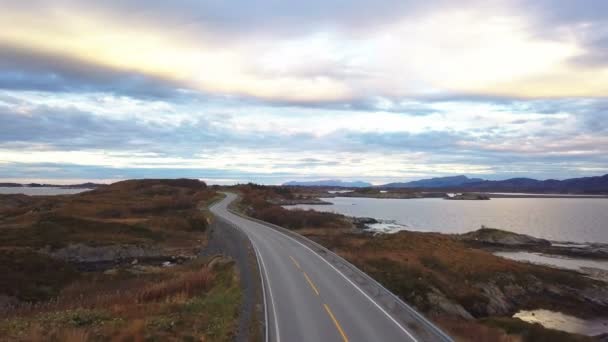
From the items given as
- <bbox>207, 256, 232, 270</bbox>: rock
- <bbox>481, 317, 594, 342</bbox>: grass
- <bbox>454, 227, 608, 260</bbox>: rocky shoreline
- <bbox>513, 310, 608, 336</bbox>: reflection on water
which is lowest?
<bbox>513, 310, 608, 336</bbox>: reflection on water

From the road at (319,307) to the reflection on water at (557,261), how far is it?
1414 inches

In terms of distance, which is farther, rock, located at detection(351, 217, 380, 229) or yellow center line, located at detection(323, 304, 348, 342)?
rock, located at detection(351, 217, 380, 229)

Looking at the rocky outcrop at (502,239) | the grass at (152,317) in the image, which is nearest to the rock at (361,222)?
the rocky outcrop at (502,239)

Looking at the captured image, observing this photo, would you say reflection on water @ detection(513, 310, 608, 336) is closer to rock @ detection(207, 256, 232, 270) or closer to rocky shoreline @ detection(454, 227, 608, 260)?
rock @ detection(207, 256, 232, 270)

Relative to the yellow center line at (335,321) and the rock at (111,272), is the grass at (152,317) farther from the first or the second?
the rock at (111,272)

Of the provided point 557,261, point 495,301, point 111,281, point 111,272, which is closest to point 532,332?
point 495,301

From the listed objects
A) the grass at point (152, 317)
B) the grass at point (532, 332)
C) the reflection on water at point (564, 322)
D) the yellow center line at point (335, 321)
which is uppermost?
the grass at point (152, 317)

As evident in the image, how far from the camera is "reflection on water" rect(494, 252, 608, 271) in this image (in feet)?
176

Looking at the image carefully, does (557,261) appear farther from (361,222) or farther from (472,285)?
(361,222)

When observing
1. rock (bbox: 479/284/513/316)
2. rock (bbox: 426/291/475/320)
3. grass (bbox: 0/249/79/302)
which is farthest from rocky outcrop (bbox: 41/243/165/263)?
rock (bbox: 479/284/513/316)

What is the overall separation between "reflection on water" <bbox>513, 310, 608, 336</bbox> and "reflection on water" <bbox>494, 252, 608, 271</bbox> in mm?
20867

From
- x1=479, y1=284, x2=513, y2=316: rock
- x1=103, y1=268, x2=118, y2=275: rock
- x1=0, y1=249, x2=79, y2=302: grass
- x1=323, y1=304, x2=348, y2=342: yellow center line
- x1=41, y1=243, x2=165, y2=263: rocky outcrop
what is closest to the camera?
x1=323, y1=304, x2=348, y2=342: yellow center line

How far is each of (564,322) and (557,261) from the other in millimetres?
29049

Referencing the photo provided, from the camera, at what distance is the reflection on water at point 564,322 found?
30.0 metres
